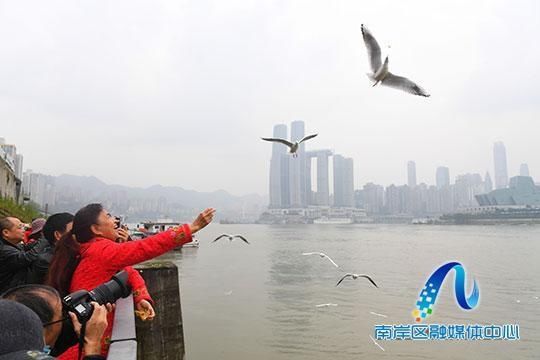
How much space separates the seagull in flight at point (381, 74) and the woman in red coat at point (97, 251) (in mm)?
3719

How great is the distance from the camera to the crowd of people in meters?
1.04

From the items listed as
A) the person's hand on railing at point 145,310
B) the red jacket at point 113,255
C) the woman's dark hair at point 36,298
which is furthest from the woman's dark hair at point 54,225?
the woman's dark hair at point 36,298

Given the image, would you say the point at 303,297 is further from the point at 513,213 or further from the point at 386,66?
the point at 513,213

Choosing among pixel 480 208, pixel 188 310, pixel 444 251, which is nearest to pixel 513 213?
pixel 480 208

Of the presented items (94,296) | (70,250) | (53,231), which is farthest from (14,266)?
A: (94,296)

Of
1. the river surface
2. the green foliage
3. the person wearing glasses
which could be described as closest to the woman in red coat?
the person wearing glasses

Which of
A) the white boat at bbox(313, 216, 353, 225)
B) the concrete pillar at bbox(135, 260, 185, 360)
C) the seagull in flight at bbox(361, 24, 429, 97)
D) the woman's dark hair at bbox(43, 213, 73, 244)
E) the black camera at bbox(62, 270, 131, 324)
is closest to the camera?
the black camera at bbox(62, 270, 131, 324)

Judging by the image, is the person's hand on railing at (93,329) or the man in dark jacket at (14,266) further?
the man in dark jacket at (14,266)

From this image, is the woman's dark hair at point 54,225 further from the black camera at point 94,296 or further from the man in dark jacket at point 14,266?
the black camera at point 94,296

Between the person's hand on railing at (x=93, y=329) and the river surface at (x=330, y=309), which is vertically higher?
the person's hand on railing at (x=93, y=329)

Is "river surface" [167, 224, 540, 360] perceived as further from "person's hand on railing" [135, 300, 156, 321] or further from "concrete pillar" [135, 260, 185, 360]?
"person's hand on railing" [135, 300, 156, 321]

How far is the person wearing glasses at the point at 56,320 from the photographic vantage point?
1.37 m

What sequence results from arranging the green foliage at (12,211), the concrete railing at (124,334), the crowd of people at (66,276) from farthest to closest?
the green foliage at (12,211) → the concrete railing at (124,334) → the crowd of people at (66,276)

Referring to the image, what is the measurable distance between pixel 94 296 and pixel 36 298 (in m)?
0.34
